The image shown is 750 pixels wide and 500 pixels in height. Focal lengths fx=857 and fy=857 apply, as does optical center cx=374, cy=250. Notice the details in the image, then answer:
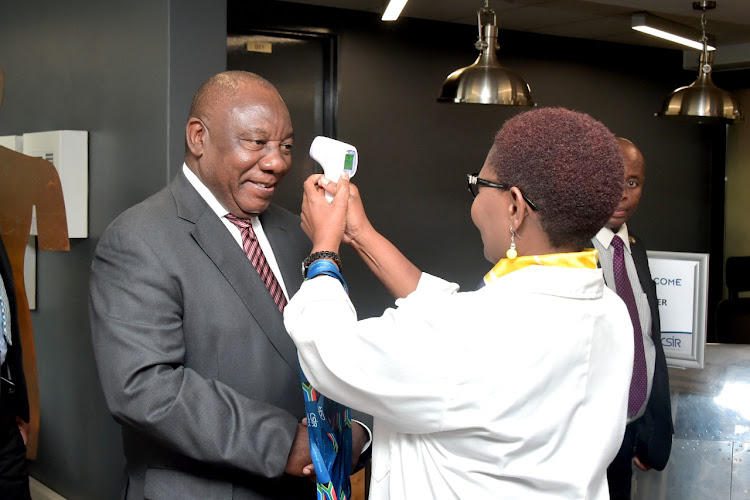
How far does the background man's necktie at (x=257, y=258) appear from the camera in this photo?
196cm

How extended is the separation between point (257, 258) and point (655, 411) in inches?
60.4

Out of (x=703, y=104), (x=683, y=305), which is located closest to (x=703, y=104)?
(x=703, y=104)

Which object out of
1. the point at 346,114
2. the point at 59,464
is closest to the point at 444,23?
the point at 346,114

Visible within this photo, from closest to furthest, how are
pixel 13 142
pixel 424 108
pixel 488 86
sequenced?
pixel 488 86 → pixel 13 142 → pixel 424 108

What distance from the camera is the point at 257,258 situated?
199cm

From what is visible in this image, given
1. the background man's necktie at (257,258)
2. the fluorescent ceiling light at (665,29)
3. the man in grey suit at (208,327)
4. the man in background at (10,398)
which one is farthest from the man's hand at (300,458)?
the fluorescent ceiling light at (665,29)

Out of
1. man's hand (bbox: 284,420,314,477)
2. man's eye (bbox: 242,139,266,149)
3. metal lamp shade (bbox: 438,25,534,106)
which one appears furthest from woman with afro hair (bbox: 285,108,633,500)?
metal lamp shade (bbox: 438,25,534,106)

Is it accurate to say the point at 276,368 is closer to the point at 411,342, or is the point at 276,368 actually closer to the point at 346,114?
the point at 411,342

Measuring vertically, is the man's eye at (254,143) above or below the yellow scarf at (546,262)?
above

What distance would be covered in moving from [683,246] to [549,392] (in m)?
5.94

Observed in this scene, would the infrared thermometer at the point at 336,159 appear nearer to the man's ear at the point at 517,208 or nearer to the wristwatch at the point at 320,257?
the wristwatch at the point at 320,257

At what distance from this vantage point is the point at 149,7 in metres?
2.79

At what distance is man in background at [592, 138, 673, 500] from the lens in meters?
2.74

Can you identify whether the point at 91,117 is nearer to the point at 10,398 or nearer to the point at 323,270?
the point at 10,398
